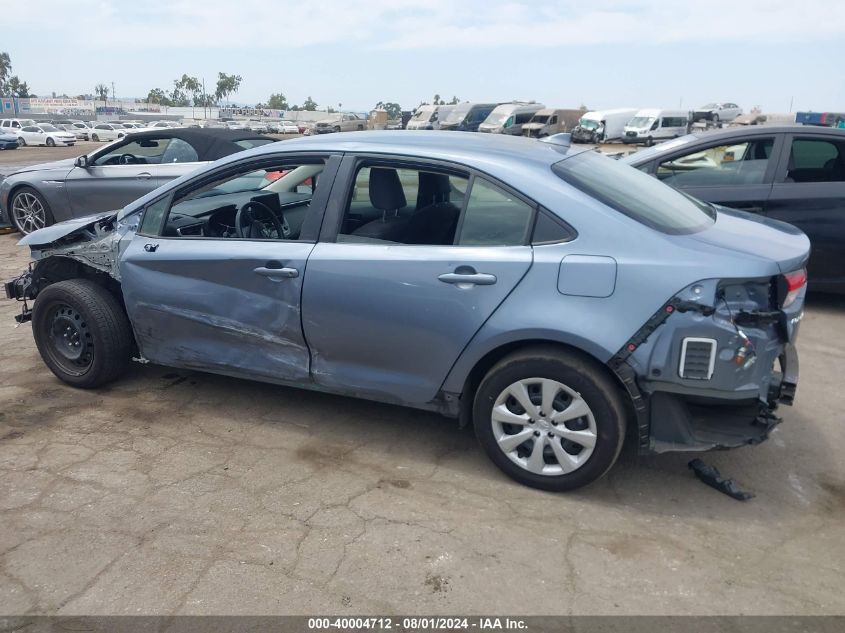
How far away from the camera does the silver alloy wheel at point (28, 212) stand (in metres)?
8.78

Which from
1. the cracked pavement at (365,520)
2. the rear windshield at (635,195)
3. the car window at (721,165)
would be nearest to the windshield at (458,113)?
the car window at (721,165)

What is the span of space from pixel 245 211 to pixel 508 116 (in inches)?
1583

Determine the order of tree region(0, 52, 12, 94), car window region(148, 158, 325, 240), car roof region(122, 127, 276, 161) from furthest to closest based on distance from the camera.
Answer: tree region(0, 52, 12, 94)
car roof region(122, 127, 276, 161)
car window region(148, 158, 325, 240)

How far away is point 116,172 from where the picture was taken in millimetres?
8312

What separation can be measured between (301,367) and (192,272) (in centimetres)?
85

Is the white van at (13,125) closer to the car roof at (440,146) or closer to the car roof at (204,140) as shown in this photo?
the car roof at (204,140)

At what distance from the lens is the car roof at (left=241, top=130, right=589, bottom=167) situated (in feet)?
11.7

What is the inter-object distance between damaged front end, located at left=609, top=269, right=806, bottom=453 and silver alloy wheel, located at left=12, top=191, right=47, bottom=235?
8.13m

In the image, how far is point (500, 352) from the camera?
3383mm

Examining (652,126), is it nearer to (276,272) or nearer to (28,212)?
(28,212)

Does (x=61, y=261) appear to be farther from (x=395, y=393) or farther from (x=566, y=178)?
(x=566, y=178)

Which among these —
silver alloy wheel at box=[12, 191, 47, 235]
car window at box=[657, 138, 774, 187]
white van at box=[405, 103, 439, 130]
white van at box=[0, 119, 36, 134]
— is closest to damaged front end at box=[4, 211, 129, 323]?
car window at box=[657, 138, 774, 187]

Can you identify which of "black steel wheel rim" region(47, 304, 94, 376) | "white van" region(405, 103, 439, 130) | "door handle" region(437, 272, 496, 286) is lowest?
"black steel wheel rim" region(47, 304, 94, 376)

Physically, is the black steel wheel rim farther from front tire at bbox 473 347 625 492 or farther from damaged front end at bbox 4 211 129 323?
front tire at bbox 473 347 625 492
